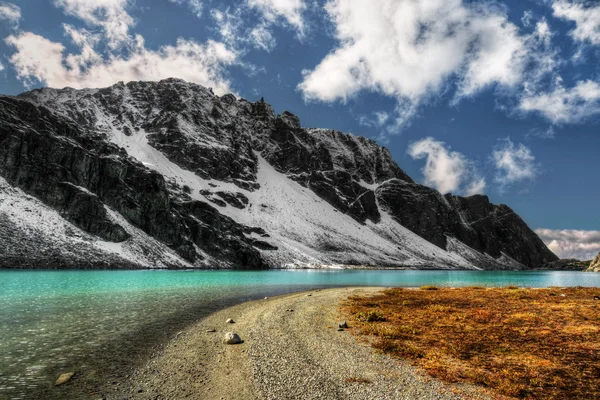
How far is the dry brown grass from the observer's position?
10.6 meters

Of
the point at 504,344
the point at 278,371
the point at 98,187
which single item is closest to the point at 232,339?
the point at 278,371

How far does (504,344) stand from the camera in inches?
600

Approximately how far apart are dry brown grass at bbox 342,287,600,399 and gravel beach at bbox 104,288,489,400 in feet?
4.09

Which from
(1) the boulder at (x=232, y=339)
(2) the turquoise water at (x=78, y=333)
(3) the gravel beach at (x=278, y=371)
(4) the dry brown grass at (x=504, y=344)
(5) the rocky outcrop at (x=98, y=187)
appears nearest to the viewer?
(3) the gravel beach at (x=278, y=371)

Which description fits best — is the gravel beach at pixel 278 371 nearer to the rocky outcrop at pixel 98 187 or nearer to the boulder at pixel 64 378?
the boulder at pixel 64 378

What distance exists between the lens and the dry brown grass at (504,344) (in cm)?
1065

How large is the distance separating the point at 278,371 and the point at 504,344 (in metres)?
11.0

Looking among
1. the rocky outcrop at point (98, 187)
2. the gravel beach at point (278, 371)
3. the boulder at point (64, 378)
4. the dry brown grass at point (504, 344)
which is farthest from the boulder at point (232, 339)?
the rocky outcrop at point (98, 187)

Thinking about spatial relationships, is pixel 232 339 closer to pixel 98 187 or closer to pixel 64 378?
pixel 64 378

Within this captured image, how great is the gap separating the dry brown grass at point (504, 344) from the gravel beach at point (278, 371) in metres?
1.25

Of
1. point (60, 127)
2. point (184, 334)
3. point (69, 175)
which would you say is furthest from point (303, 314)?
point (60, 127)

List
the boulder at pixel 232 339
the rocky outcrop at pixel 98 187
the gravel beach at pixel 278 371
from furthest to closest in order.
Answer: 1. the rocky outcrop at pixel 98 187
2. the boulder at pixel 232 339
3. the gravel beach at pixel 278 371

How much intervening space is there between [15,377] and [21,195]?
123532 mm

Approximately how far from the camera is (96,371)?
1253cm
